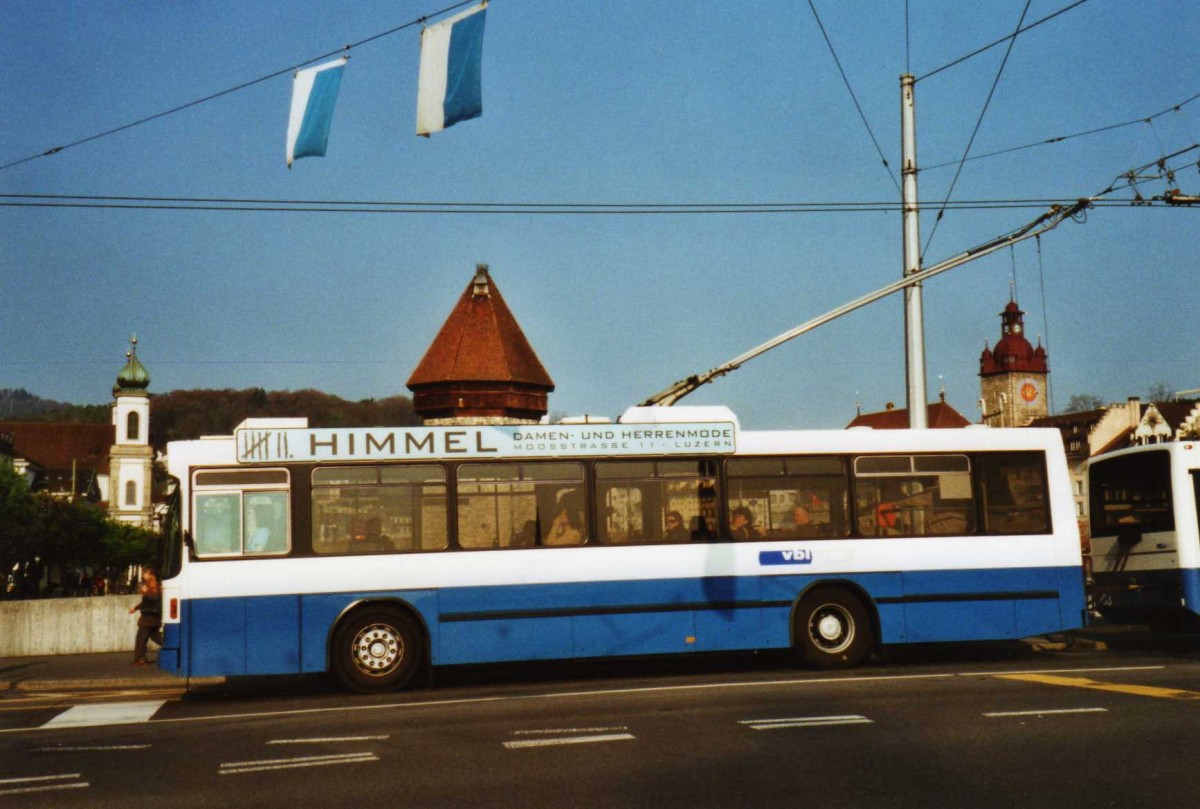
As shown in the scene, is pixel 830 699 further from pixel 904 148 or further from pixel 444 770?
pixel 904 148

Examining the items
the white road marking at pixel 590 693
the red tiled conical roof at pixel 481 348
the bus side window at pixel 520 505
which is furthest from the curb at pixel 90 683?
the red tiled conical roof at pixel 481 348

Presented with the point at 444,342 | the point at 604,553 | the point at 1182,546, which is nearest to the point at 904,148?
the point at 1182,546

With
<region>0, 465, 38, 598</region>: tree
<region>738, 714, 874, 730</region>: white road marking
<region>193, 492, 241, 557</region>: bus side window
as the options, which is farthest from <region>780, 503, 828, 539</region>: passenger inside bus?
<region>0, 465, 38, 598</region>: tree

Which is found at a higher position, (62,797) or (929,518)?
(929,518)

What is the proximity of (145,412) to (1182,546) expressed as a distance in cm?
11907

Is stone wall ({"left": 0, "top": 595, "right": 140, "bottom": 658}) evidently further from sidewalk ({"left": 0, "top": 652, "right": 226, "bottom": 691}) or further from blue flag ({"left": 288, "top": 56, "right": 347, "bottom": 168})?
blue flag ({"left": 288, "top": 56, "right": 347, "bottom": 168})

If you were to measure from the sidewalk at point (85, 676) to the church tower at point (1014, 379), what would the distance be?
124616 millimetres

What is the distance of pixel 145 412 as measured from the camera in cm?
12631

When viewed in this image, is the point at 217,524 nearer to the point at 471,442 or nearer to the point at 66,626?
the point at 471,442

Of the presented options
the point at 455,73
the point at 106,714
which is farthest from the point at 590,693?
the point at 455,73

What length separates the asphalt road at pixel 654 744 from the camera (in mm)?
8492

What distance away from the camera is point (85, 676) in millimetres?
18891

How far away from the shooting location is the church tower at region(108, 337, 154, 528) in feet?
404

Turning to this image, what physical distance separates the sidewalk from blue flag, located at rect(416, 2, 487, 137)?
7.89 meters
